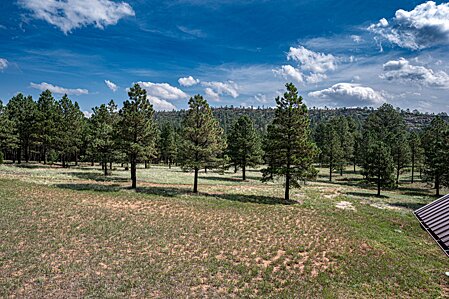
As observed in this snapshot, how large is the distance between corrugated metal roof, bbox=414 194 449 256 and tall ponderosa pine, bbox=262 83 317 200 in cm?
2109

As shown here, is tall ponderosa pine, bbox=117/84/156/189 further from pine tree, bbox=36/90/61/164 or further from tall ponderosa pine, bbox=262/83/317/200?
pine tree, bbox=36/90/61/164

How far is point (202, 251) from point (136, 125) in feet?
67.6

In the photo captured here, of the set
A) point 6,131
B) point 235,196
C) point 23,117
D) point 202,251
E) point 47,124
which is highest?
point 23,117

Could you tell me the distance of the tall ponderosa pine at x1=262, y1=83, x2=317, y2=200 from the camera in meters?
29.4

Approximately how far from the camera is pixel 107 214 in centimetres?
2102

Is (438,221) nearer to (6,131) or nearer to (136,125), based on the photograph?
(136,125)

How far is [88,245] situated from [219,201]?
1415 cm

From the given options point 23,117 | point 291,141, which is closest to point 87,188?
point 291,141

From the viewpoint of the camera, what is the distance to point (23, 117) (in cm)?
5494

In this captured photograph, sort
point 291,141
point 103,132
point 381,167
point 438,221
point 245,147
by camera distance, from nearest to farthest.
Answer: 1. point 438,221
2. point 291,141
3. point 381,167
4. point 103,132
5. point 245,147

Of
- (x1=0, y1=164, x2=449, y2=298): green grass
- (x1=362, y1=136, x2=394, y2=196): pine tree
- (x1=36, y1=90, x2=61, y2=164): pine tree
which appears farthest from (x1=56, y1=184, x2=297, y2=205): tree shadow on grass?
(x1=36, y1=90, x2=61, y2=164): pine tree

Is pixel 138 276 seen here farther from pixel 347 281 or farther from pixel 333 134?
pixel 333 134

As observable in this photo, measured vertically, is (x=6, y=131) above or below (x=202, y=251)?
above

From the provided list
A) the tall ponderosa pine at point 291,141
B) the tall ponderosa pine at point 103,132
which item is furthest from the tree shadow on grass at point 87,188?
the tall ponderosa pine at point 291,141
